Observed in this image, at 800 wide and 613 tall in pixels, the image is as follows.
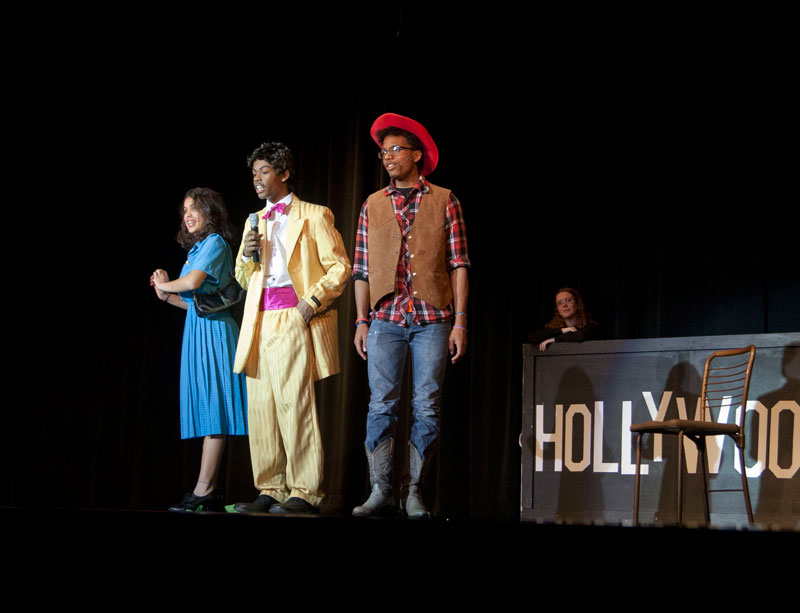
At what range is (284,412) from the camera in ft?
11.5

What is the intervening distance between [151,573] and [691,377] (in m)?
2.84

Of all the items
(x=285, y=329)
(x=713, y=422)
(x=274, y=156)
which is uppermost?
(x=274, y=156)

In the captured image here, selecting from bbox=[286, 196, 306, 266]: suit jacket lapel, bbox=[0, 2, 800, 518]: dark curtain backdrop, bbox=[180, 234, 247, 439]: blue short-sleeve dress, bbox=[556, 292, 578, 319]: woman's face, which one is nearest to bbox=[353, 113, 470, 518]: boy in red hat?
bbox=[286, 196, 306, 266]: suit jacket lapel

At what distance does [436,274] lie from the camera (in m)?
3.27

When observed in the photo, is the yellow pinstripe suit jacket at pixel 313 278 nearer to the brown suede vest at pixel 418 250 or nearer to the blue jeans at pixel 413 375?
the brown suede vest at pixel 418 250

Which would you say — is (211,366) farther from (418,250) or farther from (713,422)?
(713,422)

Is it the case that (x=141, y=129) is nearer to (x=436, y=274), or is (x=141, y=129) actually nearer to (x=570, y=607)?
(x=436, y=274)

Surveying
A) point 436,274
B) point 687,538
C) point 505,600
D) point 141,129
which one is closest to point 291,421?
point 436,274

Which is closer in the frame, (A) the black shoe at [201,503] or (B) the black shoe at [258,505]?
(B) the black shoe at [258,505]

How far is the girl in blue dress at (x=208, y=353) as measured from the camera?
368 centimetres

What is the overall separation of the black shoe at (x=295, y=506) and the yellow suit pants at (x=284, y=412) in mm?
68

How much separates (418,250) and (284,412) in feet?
2.73

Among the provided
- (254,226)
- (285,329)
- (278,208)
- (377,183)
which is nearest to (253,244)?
(254,226)

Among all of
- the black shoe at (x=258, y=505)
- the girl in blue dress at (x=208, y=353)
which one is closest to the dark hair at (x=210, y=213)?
the girl in blue dress at (x=208, y=353)
